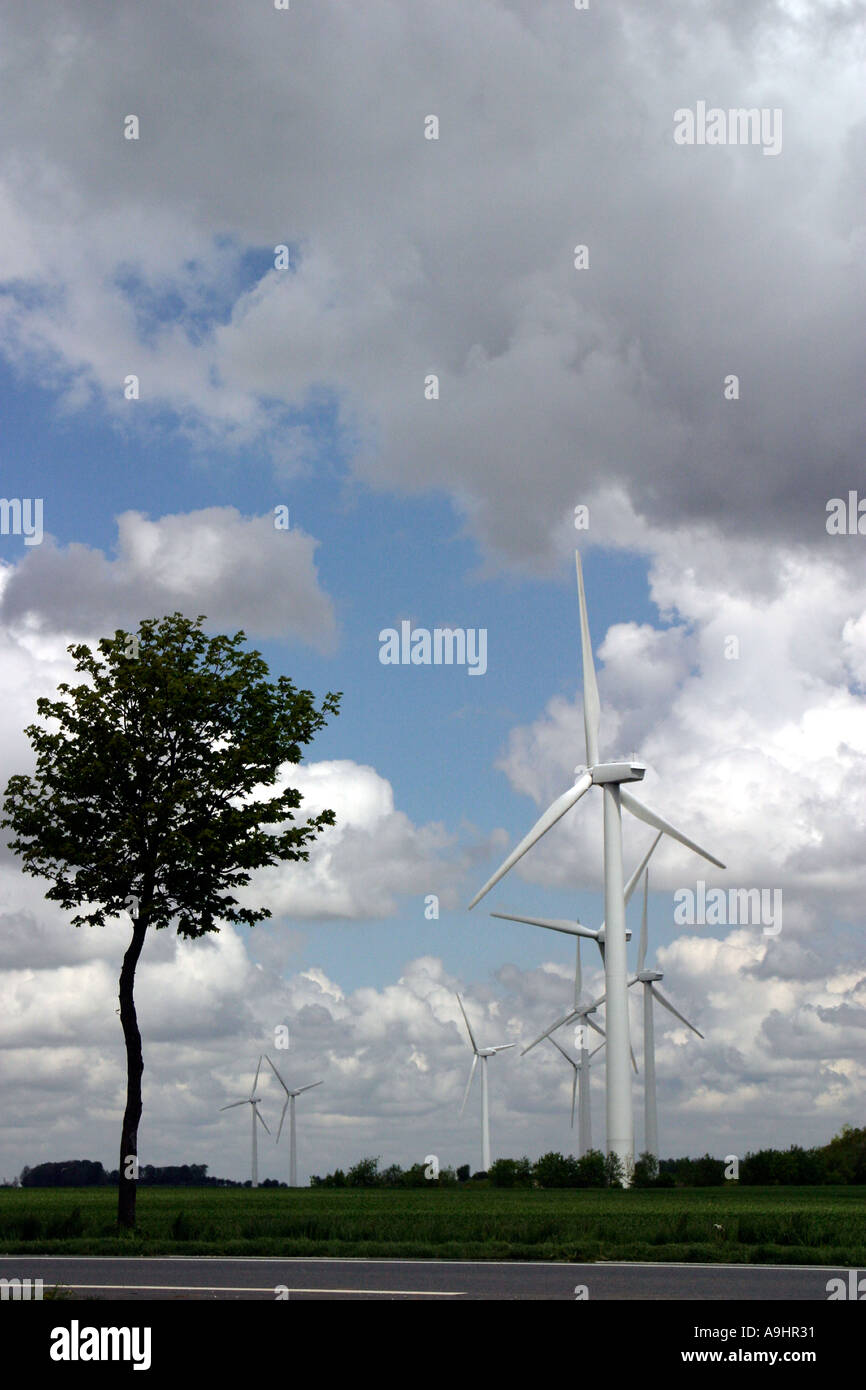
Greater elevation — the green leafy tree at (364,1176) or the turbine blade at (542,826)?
the turbine blade at (542,826)

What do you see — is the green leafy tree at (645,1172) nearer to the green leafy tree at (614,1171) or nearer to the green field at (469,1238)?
the green leafy tree at (614,1171)

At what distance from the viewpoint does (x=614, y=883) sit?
79750 mm

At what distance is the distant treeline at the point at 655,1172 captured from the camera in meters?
81.2

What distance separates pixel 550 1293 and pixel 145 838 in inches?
878

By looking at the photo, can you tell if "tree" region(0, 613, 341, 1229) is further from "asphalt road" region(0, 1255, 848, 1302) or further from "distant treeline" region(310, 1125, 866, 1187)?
"distant treeline" region(310, 1125, 866, 1187)

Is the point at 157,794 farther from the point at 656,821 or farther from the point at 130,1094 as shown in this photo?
the point at 656,821

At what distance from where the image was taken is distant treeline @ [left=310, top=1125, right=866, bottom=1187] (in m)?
81.2

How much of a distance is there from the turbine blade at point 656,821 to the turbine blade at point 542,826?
105 inches

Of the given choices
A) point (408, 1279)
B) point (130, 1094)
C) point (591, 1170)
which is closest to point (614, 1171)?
point (591, 1170)

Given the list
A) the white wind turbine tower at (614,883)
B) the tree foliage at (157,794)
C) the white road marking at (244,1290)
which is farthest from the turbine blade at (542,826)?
the white road marking at (244,1290)

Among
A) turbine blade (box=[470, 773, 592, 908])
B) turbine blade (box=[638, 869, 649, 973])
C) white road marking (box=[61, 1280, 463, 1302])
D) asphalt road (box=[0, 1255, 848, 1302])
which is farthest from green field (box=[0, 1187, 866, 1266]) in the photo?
turbine blade (box=[638, 869, 649, 973])

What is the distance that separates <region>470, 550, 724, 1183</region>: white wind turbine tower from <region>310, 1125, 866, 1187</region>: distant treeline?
231 cm
